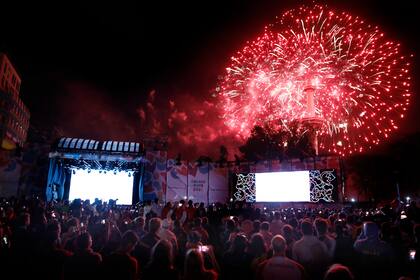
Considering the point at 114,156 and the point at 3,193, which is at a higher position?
the point at 114,156

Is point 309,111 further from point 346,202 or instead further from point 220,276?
point 220,276

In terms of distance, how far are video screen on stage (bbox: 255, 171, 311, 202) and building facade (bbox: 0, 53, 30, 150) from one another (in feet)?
188

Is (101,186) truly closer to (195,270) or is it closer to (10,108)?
(195,270)

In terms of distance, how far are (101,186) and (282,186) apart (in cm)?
1376

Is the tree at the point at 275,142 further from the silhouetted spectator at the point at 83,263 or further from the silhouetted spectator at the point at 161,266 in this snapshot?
the silhouetted spectator at the point at 161,266

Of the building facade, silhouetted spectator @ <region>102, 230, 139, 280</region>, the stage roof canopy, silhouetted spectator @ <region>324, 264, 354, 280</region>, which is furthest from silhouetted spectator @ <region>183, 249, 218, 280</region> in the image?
the building facade

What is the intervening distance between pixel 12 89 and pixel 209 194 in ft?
244

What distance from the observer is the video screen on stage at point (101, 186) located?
26000mm

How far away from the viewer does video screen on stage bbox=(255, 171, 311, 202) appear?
24312 millimetres

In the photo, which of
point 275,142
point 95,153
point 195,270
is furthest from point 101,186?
point 275,142

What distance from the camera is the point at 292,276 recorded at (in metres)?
4.38

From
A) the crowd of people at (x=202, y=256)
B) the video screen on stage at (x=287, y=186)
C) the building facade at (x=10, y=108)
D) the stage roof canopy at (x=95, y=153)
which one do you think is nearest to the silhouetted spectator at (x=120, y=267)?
the crowd of people at (x=202, y=256)

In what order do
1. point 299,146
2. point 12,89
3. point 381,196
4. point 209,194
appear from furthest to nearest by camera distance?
point 12,89 < point 299,146 < point 381,196 < point 209,194

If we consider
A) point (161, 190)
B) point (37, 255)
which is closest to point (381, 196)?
point (161, 190)
